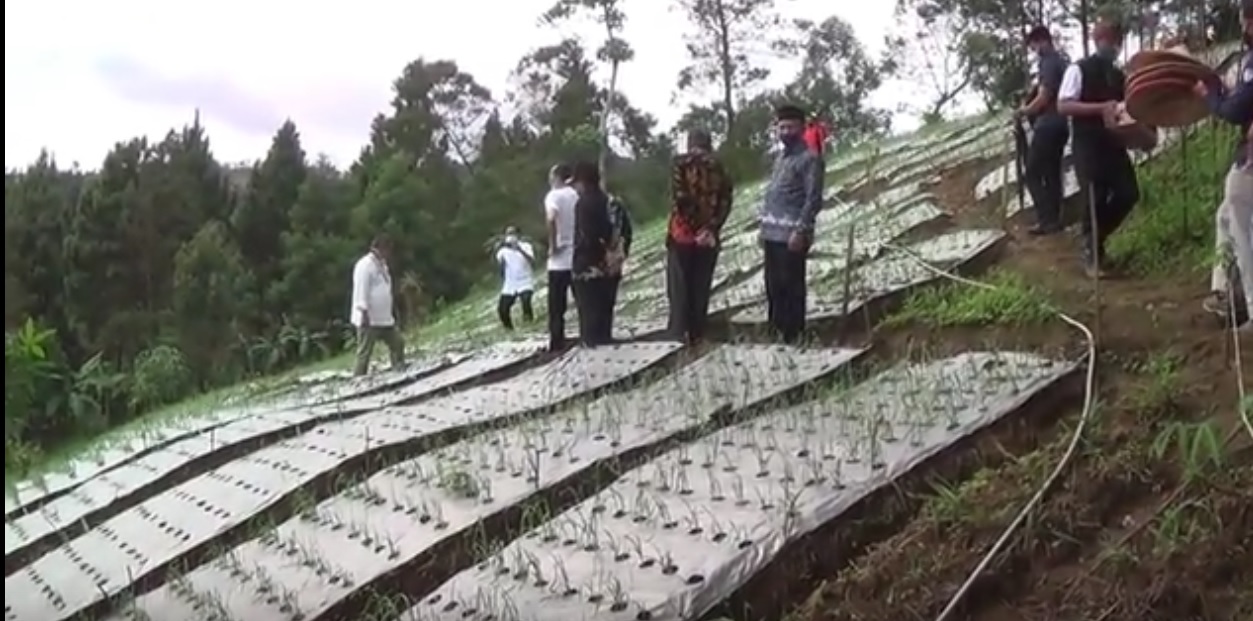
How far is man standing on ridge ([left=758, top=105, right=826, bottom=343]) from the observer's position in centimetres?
886

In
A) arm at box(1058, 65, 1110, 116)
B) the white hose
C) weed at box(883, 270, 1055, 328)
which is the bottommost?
the white hose

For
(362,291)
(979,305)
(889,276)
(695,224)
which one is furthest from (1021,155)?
(362,291)

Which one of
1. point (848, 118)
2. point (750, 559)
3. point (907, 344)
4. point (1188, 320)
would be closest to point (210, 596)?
point (750, 559)

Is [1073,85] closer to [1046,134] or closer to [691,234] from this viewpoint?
[1046,134]

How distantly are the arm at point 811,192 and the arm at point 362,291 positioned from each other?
4.45 metres

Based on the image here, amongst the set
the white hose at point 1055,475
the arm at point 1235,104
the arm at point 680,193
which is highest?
the arm at point 1235,104

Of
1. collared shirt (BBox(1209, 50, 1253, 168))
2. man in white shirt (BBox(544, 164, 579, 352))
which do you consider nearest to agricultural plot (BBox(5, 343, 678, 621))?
man in white shirt (BBox(544, 164, 579, 352))

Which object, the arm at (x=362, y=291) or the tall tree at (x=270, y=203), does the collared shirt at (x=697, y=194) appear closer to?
the arm at (x=362, y=291)

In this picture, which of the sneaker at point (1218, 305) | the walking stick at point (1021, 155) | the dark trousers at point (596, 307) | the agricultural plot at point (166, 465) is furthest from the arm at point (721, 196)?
the sneaker at point (1218, 305)

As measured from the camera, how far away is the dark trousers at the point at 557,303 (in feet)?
35.6

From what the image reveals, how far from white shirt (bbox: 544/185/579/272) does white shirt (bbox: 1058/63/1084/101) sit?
12.2 ft

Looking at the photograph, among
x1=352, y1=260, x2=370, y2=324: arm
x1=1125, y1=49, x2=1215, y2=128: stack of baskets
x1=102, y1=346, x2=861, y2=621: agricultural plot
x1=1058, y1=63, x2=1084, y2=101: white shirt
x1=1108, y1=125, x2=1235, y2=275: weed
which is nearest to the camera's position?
x1=102, y1=346, x2=861, y2=621: agricultural plot

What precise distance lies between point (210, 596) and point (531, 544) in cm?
139

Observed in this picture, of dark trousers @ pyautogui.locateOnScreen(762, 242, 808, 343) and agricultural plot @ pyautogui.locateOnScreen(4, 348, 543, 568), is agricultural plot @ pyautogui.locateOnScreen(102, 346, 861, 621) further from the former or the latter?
agricultural plot @ pyautogui.locateOnScreen(4, 348, 543, 568)
